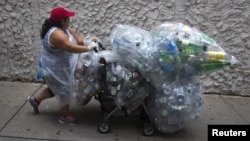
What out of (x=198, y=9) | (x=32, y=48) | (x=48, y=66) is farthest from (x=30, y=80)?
(x=198, y=9)

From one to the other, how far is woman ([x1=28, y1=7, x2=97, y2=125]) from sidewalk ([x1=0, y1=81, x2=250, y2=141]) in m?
0.23

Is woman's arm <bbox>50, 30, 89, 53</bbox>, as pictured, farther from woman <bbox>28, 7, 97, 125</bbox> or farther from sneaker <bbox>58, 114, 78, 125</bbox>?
sneaker <bbox>58, 114, 78, 125</bbox>

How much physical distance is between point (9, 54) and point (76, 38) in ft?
5.77

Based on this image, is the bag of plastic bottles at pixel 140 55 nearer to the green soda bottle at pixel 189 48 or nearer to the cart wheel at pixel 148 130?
the green soda bottle at pixel 189 48

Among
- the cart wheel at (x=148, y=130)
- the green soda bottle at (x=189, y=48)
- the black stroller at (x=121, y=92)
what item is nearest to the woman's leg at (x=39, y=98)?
the black stroller at (x=121, y=92)

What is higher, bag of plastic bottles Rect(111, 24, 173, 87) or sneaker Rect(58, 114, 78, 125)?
bag of plastic bottles Rect(111, 24, 173, 87)

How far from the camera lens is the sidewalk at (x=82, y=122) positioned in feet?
13.8

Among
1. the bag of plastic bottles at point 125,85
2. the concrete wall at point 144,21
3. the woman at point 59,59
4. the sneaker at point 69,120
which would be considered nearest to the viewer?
the bag of plastic bottles at point 125,85

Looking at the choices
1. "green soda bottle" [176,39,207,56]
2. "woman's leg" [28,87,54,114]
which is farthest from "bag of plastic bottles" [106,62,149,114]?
"woman's leg" [28,87,54,114]

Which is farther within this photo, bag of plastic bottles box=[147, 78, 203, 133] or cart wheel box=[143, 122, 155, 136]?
cart wheel box=[143, 122, 155, 136]

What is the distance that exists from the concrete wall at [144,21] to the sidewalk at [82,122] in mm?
488

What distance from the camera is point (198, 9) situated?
565 cm

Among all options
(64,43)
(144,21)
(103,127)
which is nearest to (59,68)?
(64,43)

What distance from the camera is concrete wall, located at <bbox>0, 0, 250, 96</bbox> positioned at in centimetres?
565
